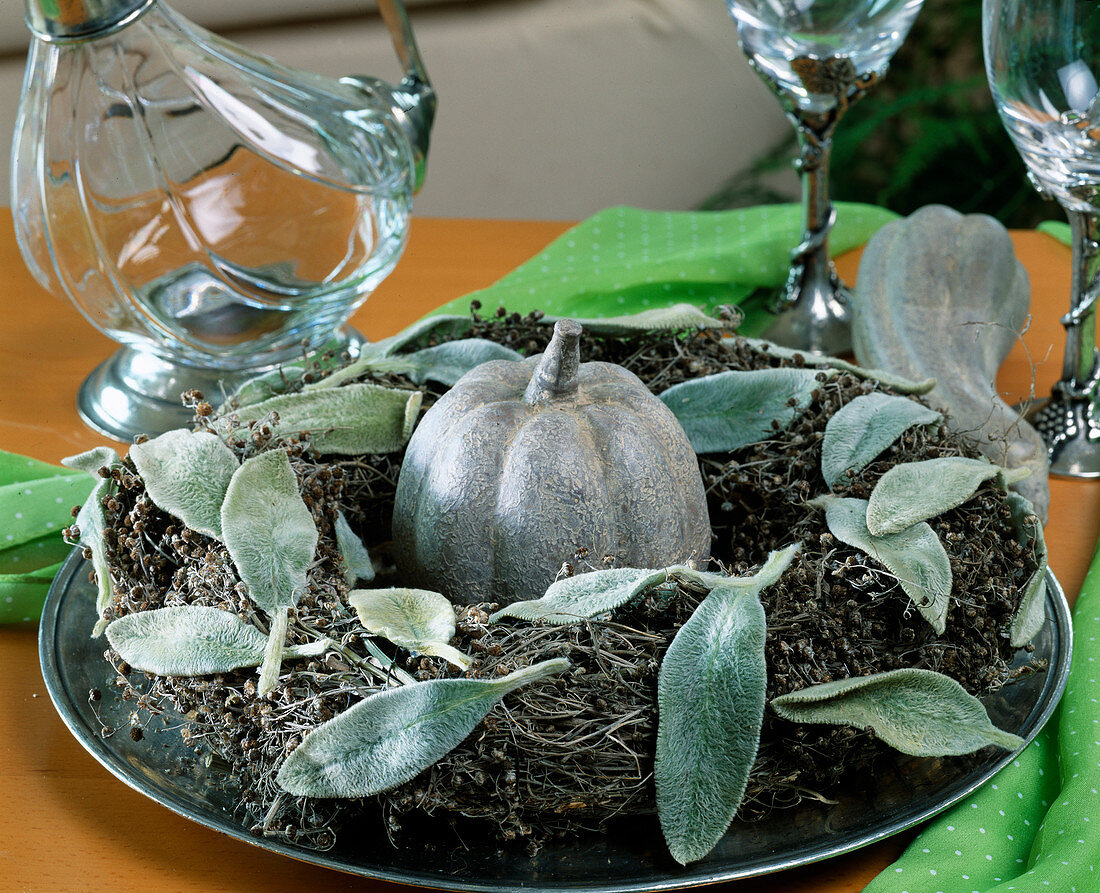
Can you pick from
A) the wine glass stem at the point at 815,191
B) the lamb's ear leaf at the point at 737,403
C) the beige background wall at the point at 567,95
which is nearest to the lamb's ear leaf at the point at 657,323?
the lamb's ear leaf at the point at 737,403

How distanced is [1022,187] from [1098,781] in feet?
4.06

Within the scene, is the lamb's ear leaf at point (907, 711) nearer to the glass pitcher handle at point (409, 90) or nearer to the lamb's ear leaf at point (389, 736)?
the lamb's ear leaf at point (389, 736)

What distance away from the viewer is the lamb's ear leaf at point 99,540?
1.24 feet

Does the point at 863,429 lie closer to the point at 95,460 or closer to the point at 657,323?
the point at 657,323

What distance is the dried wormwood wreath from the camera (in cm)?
32

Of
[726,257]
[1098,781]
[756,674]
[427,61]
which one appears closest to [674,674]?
[756,674]

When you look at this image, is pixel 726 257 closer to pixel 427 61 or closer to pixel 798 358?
pixel 798 358

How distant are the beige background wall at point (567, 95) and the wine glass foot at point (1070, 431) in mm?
935

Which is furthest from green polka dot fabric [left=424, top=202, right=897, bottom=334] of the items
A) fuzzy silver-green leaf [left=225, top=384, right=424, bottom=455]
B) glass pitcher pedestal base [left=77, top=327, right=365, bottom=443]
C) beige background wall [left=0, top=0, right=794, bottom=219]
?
beige background wall [left=0, top=0, right=794, bottom=219]

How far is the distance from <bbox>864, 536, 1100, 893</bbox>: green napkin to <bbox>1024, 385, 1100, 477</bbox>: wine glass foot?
204mm

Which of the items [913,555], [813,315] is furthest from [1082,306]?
[913,555]

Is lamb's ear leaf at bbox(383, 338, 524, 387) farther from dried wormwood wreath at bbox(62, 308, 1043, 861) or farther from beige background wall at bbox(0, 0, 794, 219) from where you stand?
beige background wall at bbox(0, 0, 794, 219)

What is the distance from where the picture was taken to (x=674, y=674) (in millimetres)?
323

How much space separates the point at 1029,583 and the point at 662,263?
0.39 meters
